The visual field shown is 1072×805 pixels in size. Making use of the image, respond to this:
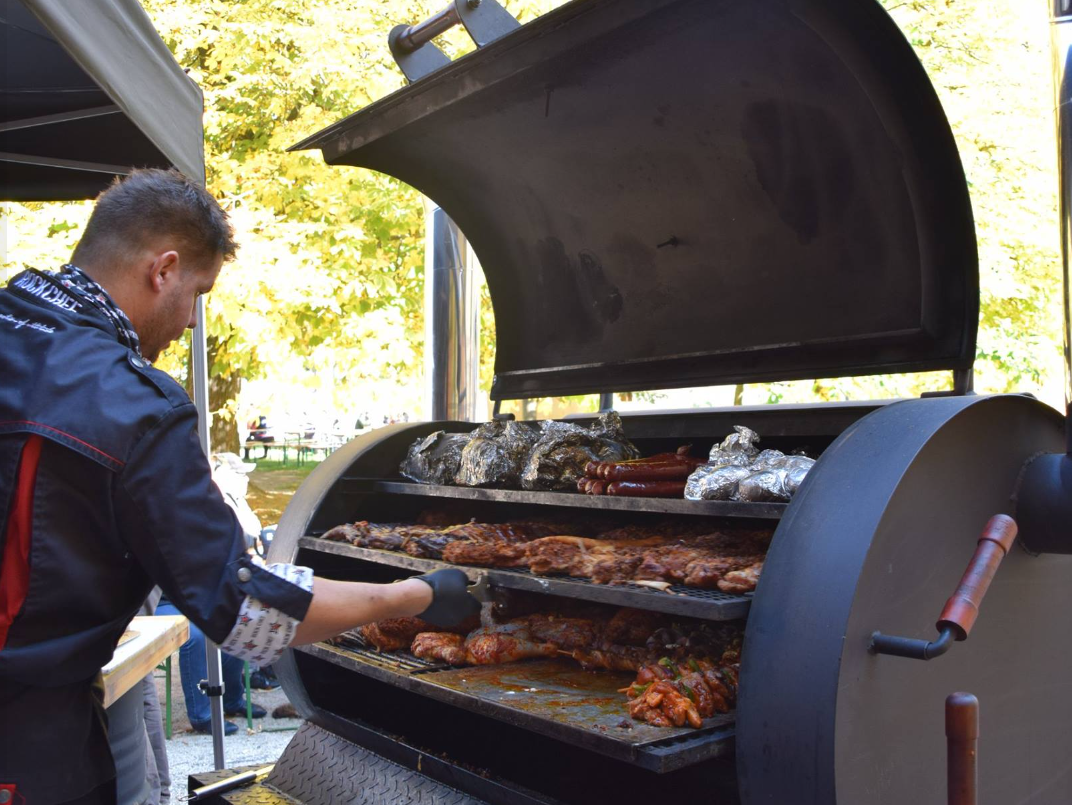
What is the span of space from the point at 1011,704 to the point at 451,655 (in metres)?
1.67

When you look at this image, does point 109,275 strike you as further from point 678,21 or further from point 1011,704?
point 1011,704

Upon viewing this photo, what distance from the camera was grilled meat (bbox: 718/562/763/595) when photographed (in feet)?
8.22

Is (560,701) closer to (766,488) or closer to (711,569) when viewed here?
(711,569)

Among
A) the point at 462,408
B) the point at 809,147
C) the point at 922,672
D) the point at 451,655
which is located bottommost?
the point at 451,655

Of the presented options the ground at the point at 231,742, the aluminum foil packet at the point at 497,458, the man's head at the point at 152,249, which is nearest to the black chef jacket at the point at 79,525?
the man's head at the point at 152,249

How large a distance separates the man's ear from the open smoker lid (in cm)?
111

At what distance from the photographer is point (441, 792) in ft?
9.59

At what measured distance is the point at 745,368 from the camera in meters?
3.36

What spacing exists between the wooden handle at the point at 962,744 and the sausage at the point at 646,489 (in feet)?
3.98

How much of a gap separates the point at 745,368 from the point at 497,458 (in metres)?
0.95

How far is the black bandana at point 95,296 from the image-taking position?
2084 mm

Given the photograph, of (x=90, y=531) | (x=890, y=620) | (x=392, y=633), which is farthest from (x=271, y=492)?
(x=890, y=620)

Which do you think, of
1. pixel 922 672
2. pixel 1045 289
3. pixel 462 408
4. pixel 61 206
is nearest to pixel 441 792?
pixel 922 672

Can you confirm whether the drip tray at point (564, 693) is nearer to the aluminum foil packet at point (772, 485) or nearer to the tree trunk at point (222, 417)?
the aluminum foil packet at point (772, 485)
